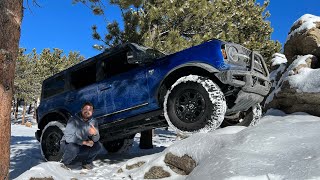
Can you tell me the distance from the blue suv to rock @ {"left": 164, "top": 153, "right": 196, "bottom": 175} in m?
0.55

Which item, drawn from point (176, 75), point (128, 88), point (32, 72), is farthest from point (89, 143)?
point (32, 72)

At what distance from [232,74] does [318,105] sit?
6.34ft

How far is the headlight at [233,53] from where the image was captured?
502 cm

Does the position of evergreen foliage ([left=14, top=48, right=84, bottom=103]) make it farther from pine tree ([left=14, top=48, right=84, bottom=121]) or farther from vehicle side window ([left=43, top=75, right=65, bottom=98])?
vehicle side window ([left=43, top=75, right=65, bottom=98])

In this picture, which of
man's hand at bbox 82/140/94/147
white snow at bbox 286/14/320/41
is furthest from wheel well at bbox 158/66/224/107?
white snow at bbox 286/14/320/41

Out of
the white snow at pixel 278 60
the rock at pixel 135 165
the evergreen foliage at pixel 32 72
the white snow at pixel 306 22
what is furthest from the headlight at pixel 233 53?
the evergreen foliage at pixel 32 72

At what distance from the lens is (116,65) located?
609 cm

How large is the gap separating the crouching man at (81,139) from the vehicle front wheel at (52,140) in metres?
0.85

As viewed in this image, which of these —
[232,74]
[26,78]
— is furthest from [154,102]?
[26,78]

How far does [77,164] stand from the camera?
5.73m

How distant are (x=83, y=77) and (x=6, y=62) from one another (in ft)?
9.53

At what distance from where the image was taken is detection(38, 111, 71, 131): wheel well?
21.5 ft

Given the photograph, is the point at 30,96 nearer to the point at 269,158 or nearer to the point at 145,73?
the point at 145,73

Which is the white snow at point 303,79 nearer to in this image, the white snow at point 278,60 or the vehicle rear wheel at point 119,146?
the vehicle rear wheel at point 119,146
